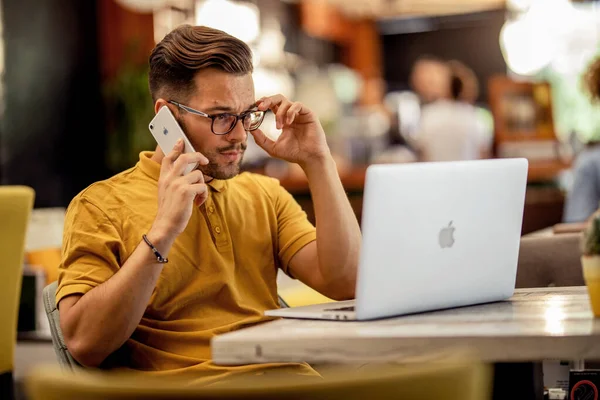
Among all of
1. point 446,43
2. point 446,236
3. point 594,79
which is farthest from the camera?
point 446,43

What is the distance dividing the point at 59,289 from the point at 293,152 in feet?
2.07

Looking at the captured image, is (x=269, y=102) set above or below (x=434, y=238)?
above

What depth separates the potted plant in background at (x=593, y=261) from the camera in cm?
157

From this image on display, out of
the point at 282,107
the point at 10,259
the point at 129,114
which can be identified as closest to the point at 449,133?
the point at 129,114

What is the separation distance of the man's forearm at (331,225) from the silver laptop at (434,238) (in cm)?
28

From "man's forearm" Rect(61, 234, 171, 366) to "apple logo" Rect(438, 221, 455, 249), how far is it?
528mm

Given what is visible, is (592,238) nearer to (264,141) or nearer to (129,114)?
(264,141)

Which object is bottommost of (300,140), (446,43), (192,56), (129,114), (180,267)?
(180,267)

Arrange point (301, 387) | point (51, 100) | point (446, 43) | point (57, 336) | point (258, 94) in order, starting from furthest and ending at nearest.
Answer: point (446, 43)
point (258, 94)
point (51, 100)
point (57, 336)
point (301, 387)

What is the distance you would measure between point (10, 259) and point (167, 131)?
3.61 ft

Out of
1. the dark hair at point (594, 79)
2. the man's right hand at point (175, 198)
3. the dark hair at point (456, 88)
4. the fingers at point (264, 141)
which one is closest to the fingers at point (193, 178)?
the man's right hand at point (175, 198)

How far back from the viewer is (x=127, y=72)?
A: 729cm

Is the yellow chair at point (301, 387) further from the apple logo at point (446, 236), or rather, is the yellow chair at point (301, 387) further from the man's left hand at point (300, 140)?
the man's left hand at point (300, 140)

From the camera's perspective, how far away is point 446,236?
1.71m
